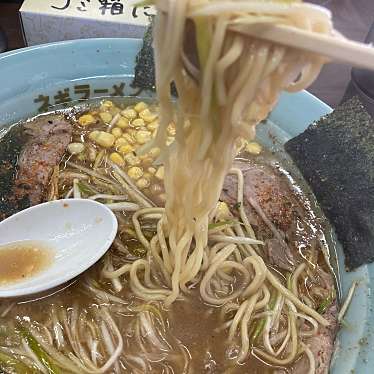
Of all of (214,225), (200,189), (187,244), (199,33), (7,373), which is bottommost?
(7,373)

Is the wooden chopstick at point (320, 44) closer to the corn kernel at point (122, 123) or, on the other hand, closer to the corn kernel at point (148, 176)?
the corn kernel at point (148, 176)

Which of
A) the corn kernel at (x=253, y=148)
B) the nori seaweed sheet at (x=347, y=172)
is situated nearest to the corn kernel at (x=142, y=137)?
the corn kernel at (x=253, y=148)

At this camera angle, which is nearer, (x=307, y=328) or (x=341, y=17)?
(x=307, y=328)

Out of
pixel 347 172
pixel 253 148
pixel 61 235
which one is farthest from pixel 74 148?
pixel 347 172

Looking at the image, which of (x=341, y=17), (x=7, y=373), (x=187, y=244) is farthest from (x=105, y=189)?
(x=341, y=17)

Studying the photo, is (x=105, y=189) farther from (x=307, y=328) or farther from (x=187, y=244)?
(x=307, y=328)

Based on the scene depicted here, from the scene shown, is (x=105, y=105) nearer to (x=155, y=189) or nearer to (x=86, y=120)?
(x=86, y=120)

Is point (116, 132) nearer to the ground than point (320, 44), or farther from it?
nearer to the ground
